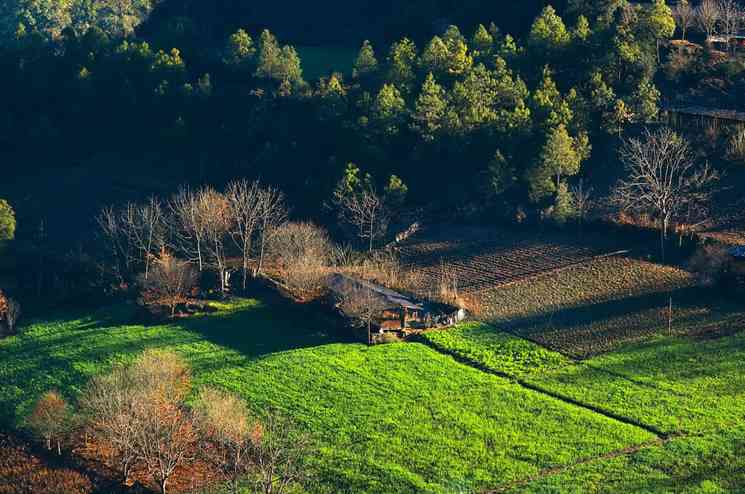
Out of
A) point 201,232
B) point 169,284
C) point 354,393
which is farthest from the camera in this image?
point 201,232

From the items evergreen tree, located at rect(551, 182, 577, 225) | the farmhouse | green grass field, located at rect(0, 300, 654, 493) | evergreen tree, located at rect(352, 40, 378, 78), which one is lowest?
green grass field, located at rect(0, 300, 654, 493)

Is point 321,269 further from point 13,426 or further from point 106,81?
point 106,81

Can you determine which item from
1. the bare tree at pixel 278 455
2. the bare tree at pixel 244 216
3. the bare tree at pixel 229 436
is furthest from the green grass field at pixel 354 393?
the bare tree at pixel 244 216

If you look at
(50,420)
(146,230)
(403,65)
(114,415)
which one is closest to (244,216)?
(146,230)

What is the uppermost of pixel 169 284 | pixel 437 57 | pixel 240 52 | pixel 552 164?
pixel 240 52

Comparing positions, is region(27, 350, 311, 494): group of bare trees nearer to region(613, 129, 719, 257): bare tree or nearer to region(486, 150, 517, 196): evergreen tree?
region(486, 150, 517, 196): evergreen tree

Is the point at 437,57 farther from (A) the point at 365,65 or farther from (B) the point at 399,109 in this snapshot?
(A) the point at 365,65

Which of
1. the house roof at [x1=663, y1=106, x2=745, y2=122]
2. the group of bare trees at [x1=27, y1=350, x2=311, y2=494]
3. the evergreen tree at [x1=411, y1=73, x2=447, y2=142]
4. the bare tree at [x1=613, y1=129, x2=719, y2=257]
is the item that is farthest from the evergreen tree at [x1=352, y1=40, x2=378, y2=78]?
the group of bare trees at [x1=27, y1=350, x2=311, y2=494]

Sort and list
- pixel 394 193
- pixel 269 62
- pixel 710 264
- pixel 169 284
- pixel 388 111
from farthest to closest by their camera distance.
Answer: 1. pixel 269 62
2. pixel 388 111
3. pixel 394 193
4. pixel 169 284
5. pixel 710 264

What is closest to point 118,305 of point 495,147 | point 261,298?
point 261,298
